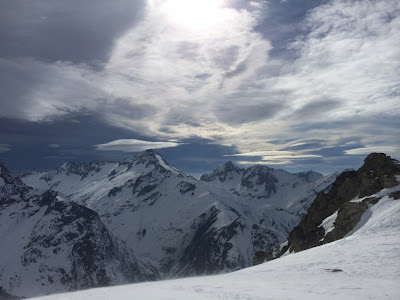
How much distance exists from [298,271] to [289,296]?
1007 centimetres

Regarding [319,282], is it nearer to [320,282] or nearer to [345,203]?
[320,282]

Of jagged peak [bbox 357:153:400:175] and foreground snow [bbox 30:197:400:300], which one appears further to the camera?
jagged peak [bbox 357:153:400:175]

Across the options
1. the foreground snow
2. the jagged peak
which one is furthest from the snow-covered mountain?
the jagged peak

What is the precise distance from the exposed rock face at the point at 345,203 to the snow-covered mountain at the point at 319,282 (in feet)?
72.9

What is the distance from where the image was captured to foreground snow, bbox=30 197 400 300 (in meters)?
20.8

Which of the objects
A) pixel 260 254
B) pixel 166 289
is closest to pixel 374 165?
pixel 260 254

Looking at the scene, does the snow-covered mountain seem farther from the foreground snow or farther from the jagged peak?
the jagged peak

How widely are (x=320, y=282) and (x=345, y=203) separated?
42.6 metres

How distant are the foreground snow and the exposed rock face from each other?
22.3m

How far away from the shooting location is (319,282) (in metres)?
23.7

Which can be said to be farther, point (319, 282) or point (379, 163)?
point (379, 163)

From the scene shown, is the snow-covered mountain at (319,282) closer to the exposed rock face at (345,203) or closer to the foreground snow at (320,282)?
the foreground snow at (320,282)

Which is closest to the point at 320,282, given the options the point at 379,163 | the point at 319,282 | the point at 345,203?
the point at 319,282

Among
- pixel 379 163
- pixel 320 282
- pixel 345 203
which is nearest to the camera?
pixel 320 282
